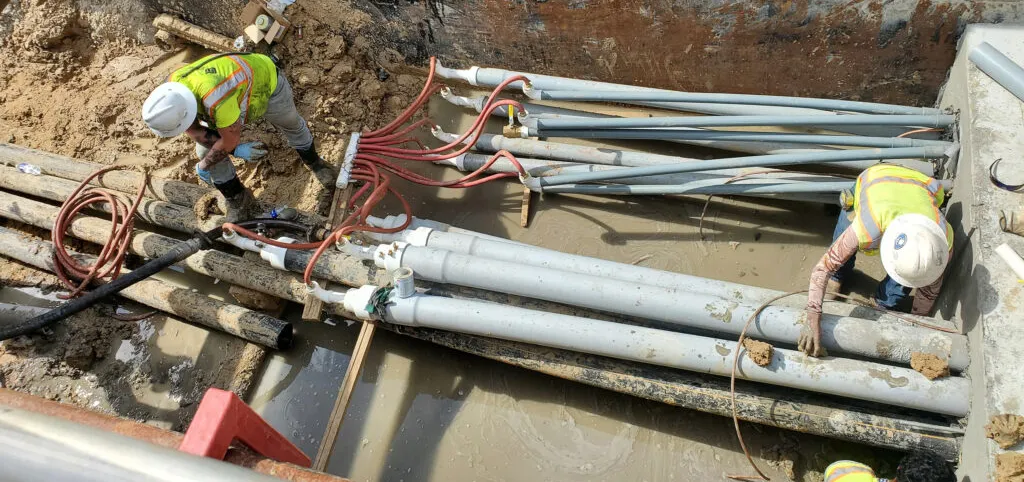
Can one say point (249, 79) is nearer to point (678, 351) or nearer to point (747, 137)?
point (678, 351)

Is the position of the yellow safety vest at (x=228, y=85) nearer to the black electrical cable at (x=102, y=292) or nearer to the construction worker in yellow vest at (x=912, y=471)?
the black electrical cable at (x=102, y=292)

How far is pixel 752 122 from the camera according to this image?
159 inches

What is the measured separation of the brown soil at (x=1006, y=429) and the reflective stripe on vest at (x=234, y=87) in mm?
5067

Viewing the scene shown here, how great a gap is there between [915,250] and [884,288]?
3.37 feet

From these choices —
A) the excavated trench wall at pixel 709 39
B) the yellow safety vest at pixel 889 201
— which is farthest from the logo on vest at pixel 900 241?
the excavated trench wall at pixel 709 39

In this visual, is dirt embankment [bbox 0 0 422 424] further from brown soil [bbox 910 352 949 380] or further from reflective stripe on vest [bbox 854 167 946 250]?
brown soil [bbox 910 352 949 380]

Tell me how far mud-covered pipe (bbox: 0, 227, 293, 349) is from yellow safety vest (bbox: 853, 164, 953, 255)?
3974mm

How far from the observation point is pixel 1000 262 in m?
3.38

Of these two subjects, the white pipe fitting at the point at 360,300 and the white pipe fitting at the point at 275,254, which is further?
the white pipe fitting at the point at 275,254

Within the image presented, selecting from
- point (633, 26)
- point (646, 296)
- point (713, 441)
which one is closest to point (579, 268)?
point (646, 296)

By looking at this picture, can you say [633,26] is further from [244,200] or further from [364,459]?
[364,459]

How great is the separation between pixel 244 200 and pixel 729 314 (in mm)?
3771

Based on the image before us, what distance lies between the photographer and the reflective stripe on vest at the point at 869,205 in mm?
3400

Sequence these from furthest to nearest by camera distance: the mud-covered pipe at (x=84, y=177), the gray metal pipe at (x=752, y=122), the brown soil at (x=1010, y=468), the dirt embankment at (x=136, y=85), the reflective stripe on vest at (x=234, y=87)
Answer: the dirt embankment at (x=136, y=85) → the mud-covered pipe at (x=84, y=177) → the reflective stripe on vest at (x=234, y=87) → the gray metal pipe at (x=752, y=122) → the brown soil at (x=1010, y=468)
